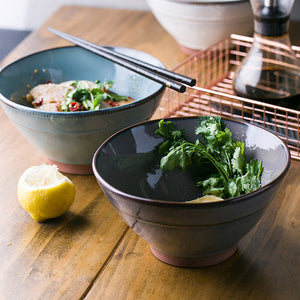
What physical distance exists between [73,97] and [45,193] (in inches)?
10.2

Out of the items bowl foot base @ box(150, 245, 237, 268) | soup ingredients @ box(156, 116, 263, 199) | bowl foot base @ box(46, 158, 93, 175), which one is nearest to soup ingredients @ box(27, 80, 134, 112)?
bowl foot base @ box(46, 158, 93, 175)

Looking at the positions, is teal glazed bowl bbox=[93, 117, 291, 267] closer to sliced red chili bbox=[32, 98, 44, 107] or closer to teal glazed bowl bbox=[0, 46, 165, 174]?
teal glazed bowl bbox=[0, 46, 165, 174]

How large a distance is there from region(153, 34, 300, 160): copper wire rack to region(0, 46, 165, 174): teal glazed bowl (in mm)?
108

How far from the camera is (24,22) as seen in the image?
2.51m

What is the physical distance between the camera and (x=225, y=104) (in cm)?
120

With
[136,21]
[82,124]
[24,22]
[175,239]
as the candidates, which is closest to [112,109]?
[82,124]

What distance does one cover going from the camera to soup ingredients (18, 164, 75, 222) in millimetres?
883

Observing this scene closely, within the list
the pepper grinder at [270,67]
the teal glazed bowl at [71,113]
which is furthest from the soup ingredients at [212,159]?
the pepper grinder at [270,67]

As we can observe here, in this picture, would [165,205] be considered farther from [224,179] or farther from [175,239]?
[224,179]

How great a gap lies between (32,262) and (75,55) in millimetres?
602

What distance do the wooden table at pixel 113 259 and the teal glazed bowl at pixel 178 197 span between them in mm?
35

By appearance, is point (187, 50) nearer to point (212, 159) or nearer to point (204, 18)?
point (204, 18)

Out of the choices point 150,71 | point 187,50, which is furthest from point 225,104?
point 187,50

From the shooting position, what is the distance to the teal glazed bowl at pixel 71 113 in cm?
97
